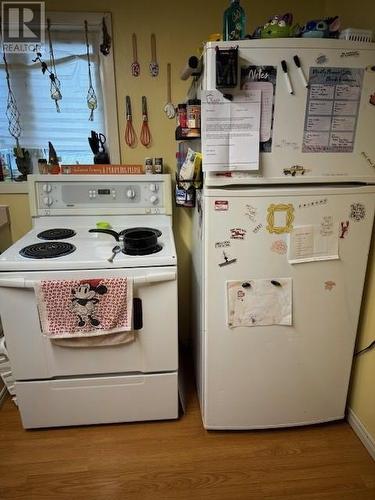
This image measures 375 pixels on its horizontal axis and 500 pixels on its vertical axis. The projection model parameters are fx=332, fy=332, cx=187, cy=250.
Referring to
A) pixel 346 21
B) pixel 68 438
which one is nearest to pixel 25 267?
pixel 68 438

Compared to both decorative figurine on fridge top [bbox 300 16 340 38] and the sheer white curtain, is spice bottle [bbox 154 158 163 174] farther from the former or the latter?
decorative figurine on fridge top [bbox 300 16 340 38]

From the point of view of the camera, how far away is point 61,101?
1.95 metres

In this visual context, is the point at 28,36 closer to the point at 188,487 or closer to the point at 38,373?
the point at 38,373

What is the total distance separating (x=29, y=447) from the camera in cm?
161

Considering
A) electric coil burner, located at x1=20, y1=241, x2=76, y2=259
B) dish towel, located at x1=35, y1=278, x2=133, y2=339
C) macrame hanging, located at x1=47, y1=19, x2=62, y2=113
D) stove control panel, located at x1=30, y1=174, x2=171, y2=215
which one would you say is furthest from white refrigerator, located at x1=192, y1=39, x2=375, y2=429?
macrame hanging, located at x1=47, y1=19, x2=62, y2=113

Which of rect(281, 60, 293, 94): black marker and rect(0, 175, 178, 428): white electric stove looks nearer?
rect(281, 60, 293, 94): black marker

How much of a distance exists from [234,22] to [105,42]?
0.84 metres

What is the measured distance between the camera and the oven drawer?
1.60m

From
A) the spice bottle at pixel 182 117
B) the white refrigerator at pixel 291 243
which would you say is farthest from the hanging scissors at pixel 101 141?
the white refrigerator at pixel 291 243

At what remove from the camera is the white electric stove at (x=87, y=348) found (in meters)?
1.42

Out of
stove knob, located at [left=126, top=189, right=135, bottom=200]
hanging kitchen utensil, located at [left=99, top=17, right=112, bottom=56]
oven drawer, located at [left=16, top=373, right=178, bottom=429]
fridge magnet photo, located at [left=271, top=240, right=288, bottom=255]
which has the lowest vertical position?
oven drawer, located at [left=16, top=373, right=178, bottom=429]

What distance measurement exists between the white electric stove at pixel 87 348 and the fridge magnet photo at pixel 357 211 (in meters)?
0.78

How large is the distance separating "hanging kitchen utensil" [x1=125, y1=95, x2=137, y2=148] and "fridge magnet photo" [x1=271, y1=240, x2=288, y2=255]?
1.09m

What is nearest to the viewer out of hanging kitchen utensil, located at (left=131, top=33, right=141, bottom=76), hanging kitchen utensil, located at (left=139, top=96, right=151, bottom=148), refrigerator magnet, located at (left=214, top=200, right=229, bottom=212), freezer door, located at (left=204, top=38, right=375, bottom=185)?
freezer door, located at (left=204, top=38, right=375, bottom=185)
